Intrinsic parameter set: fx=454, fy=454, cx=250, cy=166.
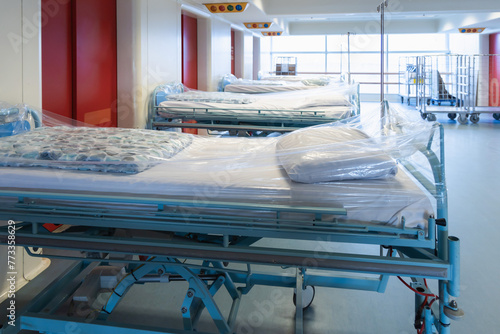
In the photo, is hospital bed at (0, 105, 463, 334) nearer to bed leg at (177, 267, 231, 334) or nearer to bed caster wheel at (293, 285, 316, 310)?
bed leg at (177, 267, 231, 334)

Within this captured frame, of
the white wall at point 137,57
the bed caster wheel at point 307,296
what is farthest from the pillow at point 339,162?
the white wall at point 137,57

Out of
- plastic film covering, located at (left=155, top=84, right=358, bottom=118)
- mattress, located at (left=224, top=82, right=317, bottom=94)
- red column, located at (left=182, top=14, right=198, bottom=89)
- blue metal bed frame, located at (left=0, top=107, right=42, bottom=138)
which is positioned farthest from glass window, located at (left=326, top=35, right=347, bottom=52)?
blue metal bed frame, located at (left=0, top=107, right=42, bottom=138)

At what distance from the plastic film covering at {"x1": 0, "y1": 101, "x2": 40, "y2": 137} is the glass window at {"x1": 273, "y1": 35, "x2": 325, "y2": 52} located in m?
13.6

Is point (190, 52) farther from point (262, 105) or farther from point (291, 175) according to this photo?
point (291, 175)

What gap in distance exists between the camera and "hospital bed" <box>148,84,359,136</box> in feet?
14.5

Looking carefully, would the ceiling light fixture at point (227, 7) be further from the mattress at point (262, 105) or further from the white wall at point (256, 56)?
the white wall at point (256, 56)

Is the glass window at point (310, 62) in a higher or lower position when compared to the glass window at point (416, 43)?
lower

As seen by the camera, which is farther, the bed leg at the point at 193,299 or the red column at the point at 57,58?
the red column at the point at 57,58

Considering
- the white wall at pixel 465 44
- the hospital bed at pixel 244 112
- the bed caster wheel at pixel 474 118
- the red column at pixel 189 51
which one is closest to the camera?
the hospital bed at pixel 244 112

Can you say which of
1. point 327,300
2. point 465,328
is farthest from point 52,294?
point 465,328

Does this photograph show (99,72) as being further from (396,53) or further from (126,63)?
(396,53)

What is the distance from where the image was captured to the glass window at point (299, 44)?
1551 centimetres

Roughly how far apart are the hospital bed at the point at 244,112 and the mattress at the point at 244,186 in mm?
2446

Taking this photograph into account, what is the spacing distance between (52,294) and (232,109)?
9.24 feet
